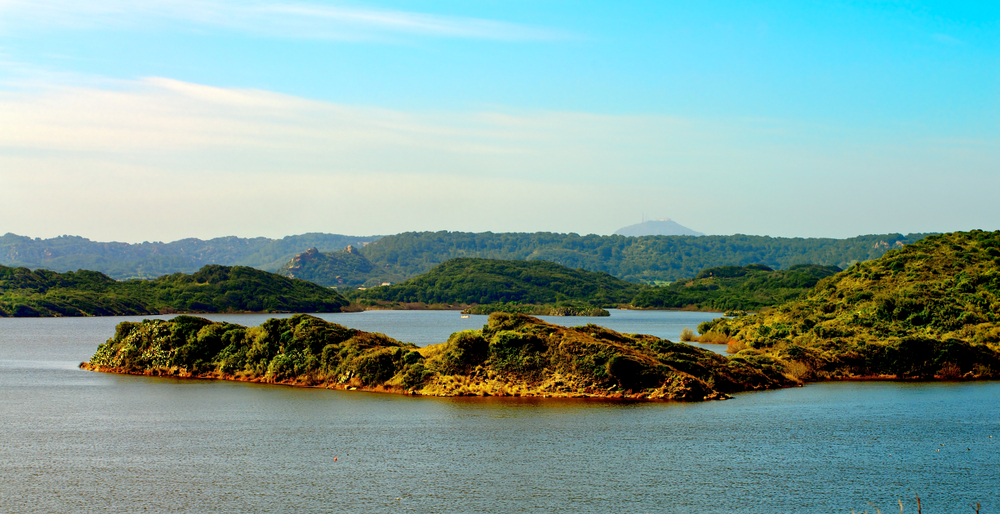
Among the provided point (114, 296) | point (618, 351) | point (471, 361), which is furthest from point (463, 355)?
point (114, 296)

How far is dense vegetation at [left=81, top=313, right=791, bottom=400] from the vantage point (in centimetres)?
3909

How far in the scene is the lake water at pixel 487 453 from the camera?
2031 centimetres

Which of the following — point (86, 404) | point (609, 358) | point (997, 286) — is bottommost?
point (86, 404)

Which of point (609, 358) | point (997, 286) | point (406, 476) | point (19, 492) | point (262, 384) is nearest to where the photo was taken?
point (19, 492)

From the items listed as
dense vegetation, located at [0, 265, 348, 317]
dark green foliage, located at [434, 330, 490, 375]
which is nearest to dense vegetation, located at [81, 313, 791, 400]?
dark green foliage, located at [434, 330, 490, 375]

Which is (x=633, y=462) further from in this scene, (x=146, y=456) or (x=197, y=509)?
(x=146, y=456)

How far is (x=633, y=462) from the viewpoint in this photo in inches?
965

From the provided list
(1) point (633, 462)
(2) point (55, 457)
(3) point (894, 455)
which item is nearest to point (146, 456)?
(2) point (55, 457)

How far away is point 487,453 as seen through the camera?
25812 millimetres

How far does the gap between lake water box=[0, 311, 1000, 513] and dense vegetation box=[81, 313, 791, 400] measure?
2230 mm

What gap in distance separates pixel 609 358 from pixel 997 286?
133 ft

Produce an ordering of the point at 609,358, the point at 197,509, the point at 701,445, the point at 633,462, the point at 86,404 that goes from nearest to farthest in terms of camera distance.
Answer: the point at 197,509
the point at 633,462
the point at 701,445
the point at 86,404
the point at 609,358

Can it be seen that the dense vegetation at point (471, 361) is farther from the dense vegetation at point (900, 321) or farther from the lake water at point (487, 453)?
the dense vegetation at point (900, 321)

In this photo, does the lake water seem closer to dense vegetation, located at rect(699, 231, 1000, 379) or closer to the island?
the island
